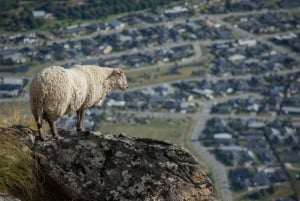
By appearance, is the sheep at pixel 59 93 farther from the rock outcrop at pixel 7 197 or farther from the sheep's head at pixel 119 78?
the rock outcrop at pixel 7 197

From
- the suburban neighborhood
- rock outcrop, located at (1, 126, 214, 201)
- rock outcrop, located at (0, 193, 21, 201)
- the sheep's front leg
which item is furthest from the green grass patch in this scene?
rock outcrop, located at (0, 193, 21, 201)

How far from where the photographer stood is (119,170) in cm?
904

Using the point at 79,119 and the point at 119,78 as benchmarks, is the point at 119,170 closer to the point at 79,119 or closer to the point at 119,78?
the point at 79,119

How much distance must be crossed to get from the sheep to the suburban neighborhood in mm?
24769

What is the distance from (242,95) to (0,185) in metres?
54.9

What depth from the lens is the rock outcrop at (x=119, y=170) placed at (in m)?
8.83

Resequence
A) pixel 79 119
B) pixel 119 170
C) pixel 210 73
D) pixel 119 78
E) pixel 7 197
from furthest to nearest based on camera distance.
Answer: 1. pixel 210 73
2. pixel 119 78
3. pixel 79 119
4. pixel 119 170
5. pixel 7 197

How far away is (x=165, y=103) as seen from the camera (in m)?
59.4

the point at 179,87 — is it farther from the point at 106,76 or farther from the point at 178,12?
the point at 106,76

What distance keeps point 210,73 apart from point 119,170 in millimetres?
59960

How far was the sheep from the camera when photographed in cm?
944

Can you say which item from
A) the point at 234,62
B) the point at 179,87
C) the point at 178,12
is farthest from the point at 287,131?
the point at 178,12

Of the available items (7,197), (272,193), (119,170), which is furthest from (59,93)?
(272,193)

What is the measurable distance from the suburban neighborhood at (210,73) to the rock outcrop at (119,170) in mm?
26140
